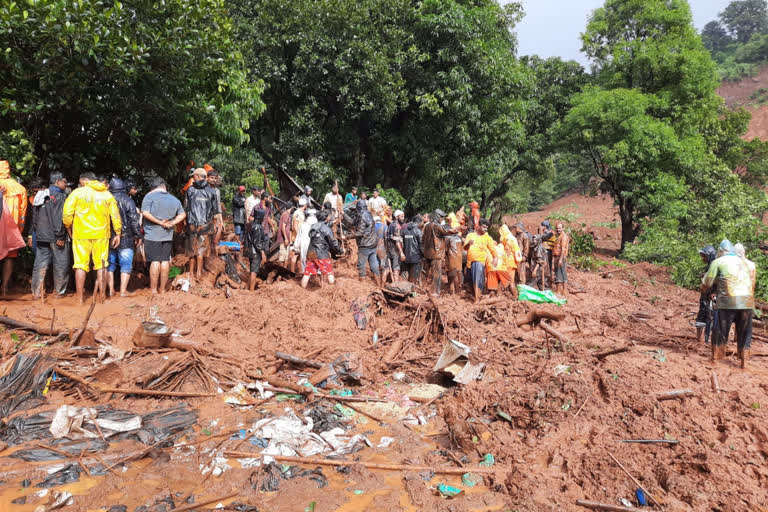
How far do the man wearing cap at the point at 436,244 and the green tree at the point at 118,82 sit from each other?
15.0 feet

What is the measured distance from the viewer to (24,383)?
5.11m

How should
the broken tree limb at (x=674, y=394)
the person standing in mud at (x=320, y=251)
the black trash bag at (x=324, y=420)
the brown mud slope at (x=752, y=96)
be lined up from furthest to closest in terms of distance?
the brown mud slope at (x=752, y=96), the person standing in mud at (x=320, y=251), the broken tree limb at (x=674, y=394), the black trash bag at (x=324, y=420)

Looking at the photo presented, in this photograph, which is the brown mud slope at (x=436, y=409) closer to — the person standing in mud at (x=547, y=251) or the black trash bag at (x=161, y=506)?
the black trash bag at (x=161, y=506)

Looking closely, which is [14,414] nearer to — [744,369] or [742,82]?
[744,369]

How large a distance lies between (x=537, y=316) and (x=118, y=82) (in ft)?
26.1

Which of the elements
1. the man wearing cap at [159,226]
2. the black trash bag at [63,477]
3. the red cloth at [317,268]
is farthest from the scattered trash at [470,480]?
the man wearing cap at [159,226]

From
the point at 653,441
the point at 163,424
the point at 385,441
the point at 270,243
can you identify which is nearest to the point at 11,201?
the point at 270,243

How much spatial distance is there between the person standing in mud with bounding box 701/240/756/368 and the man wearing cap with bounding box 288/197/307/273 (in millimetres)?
7040

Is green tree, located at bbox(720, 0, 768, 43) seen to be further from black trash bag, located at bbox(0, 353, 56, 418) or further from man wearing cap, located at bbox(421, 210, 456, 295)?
black trash bag, located at bbox(0, 353, 56, 418)

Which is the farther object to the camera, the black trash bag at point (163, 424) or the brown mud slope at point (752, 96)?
the brown mud slope at point (752, 96)

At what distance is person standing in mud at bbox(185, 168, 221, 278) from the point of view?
27.5 ft

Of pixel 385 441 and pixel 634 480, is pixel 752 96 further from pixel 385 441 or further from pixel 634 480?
pixel 385 441

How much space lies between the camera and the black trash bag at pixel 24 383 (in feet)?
16.1

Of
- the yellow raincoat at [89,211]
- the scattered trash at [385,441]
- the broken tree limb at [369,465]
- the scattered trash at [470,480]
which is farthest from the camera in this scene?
the yellow raincoat at [89,211]
